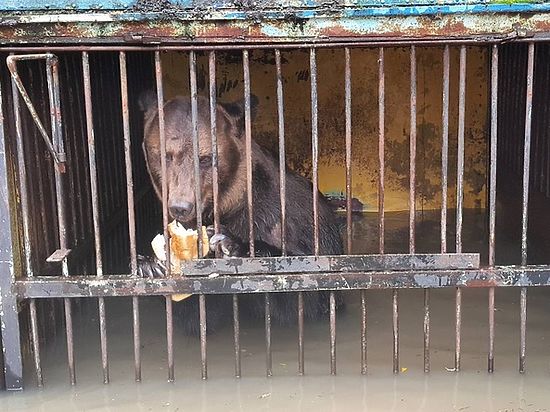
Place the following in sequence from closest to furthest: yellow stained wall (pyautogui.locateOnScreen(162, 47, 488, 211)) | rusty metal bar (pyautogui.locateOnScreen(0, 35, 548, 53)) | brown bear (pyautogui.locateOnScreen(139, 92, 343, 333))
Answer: rusty metal bar (pyautogui.locateOnScreen(0, 35, 548, 53)) → brown bear (pyautogui.locateOnScreen(139, 92, 343, 333)) → yellow stained wall (pyautogui.locateOnScreen(162, 47, 488, 211))

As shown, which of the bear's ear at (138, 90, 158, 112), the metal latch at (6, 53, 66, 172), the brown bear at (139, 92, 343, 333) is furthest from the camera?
the bear's ear at (138, 90, 158, 112)

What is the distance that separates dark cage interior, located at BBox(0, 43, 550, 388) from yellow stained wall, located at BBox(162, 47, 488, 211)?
4 centimetres

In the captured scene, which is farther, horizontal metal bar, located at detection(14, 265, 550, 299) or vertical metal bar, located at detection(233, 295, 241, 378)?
vertical metal bar, located at detection(233, 295, 241, 378)

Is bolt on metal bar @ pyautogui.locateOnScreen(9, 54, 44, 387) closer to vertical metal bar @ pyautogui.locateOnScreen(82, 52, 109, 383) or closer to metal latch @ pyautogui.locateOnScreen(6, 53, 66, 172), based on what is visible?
metal latch @ pyautogui.locateOnScreen(6, 53, 66, 172)

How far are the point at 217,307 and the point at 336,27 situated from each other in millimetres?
2026

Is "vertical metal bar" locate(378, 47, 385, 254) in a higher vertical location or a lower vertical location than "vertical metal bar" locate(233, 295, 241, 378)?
higher

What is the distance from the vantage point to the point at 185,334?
454 centimetres

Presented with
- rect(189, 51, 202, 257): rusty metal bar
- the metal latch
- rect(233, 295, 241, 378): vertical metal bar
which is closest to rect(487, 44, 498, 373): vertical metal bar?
rect(233, 295, 241, 378): vertical metal bar

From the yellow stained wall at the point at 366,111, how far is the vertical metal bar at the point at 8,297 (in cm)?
438

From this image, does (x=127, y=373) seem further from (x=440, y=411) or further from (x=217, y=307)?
(x=440, y=411)

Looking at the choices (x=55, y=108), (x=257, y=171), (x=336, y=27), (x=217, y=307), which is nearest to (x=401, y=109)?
(x=257, y=171)

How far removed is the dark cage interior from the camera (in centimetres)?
363

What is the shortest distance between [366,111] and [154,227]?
2.58m

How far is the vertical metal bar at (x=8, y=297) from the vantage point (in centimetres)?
352
